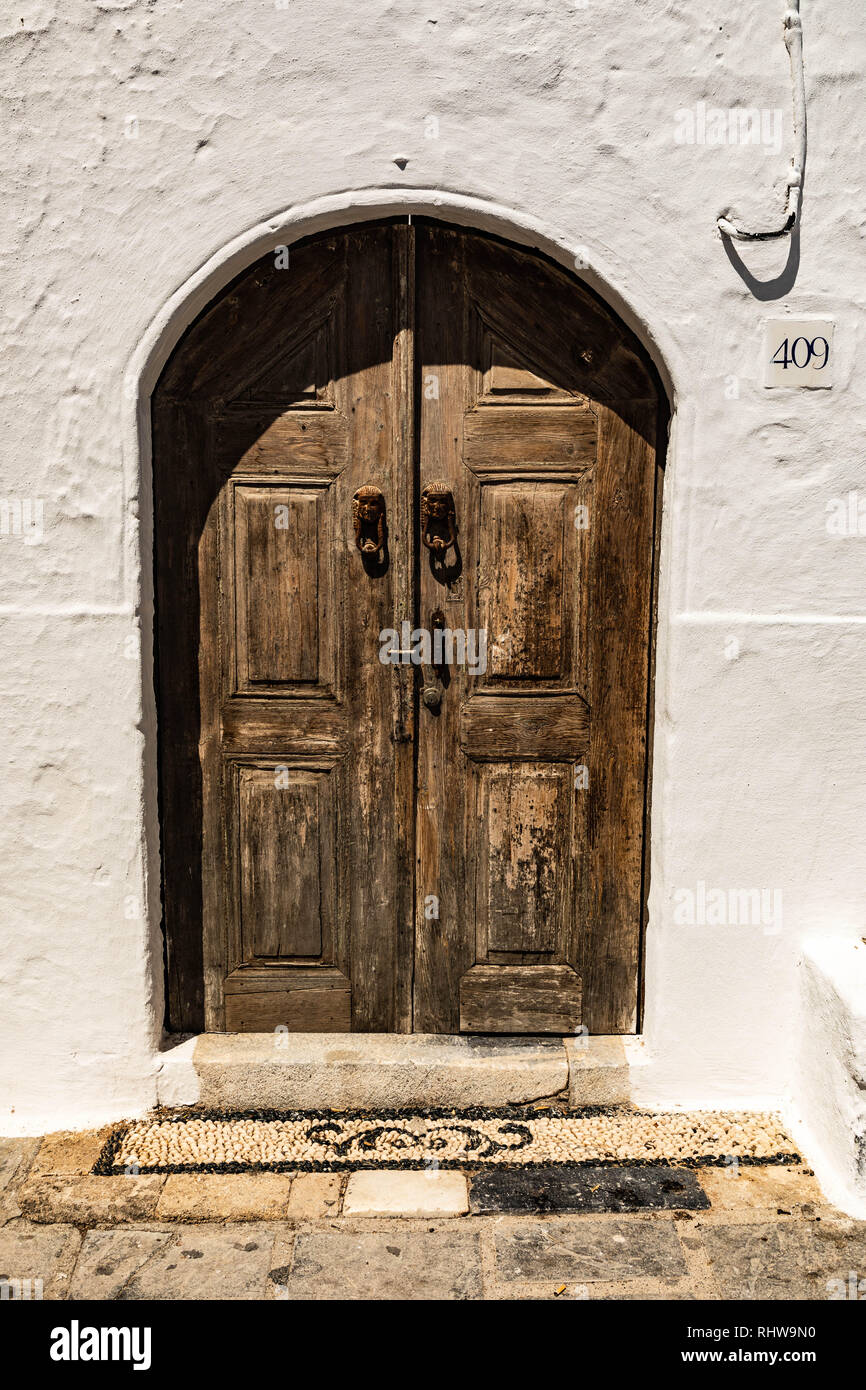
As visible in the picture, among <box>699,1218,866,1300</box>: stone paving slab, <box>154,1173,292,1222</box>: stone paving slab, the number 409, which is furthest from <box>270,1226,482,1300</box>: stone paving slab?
the number 409

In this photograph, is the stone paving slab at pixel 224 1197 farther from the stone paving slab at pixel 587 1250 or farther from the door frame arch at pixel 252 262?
the door frame arch at pixel 252 262

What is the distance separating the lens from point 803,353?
3.25m

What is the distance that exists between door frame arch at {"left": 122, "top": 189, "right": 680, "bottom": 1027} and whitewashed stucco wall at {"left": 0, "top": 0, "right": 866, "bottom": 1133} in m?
0.01

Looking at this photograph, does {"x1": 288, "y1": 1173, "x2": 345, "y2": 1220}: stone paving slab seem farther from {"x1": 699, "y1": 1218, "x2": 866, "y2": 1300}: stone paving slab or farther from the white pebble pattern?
{"x1": 699, "y1": 1218, "x2": 866, "y2": 1300}: stone paving slab

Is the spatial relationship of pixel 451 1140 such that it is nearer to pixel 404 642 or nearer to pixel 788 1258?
pixel 788 1258

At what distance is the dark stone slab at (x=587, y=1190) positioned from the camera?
3102 millimetres

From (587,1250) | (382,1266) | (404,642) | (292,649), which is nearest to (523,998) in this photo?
(587,1250)

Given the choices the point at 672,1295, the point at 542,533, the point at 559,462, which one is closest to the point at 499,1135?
the point at 672,1295

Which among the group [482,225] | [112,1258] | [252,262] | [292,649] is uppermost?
[482,225]

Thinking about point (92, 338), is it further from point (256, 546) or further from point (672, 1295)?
point (672, 1295)

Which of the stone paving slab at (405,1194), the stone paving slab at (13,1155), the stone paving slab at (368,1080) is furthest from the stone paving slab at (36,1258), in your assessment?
the stone paving slab at (405,1194)

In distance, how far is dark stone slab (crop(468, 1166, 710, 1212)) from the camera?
10.2 feet

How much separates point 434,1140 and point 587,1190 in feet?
1.59

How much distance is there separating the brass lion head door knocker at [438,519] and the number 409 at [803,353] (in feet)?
3.43
